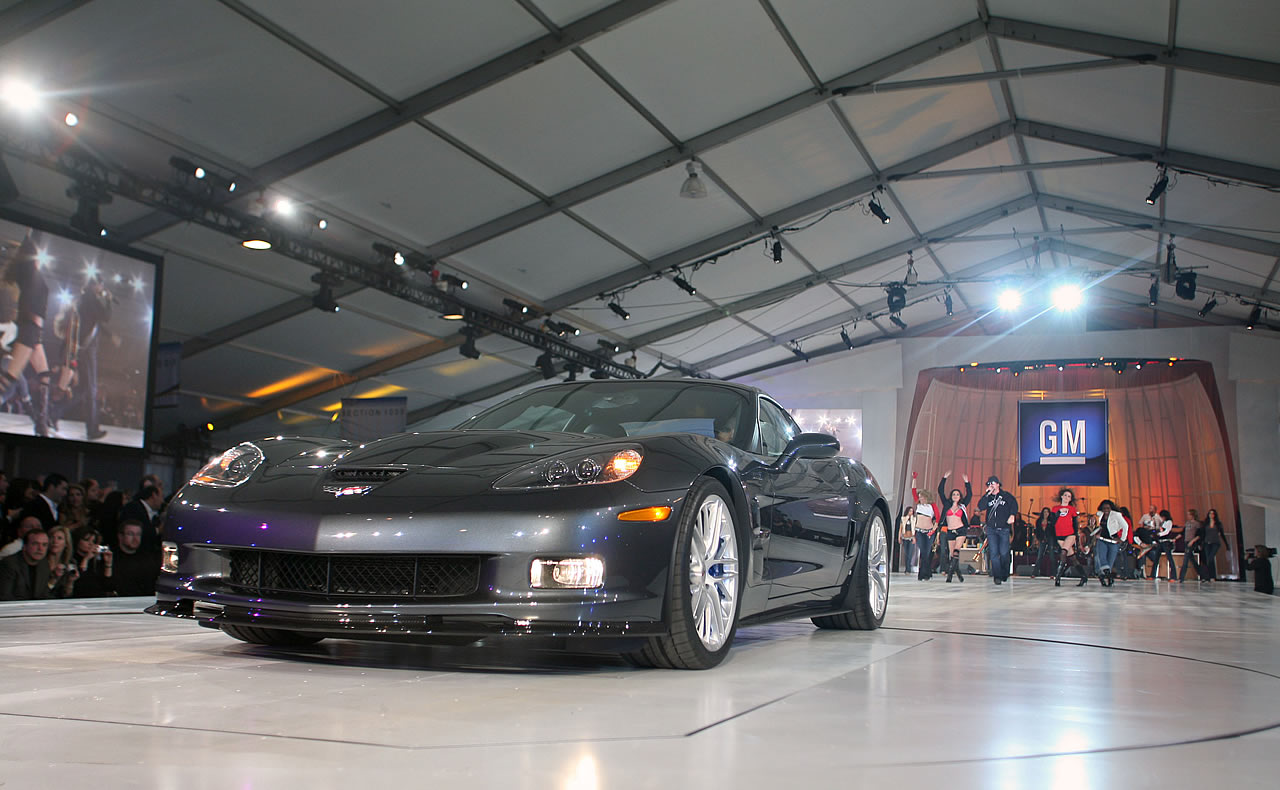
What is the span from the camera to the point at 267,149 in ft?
37.4

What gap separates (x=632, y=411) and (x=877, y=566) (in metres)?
1.71

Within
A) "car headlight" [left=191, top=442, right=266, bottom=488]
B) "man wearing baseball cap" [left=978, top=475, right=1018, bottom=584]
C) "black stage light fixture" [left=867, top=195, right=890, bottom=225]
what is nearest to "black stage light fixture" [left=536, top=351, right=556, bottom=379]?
"black stage light fixture" [left=867, top=195, right=890, bottom=225]

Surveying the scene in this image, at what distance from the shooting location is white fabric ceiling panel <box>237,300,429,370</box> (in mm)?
16031

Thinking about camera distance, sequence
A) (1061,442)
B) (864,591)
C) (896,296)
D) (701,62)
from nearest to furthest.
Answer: (864,591) → (701,62) → (896,296) → (1061,442)

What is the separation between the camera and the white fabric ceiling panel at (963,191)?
16.5 meters

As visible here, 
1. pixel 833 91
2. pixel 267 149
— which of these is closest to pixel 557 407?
pixel 267 149

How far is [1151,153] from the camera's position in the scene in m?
14.4

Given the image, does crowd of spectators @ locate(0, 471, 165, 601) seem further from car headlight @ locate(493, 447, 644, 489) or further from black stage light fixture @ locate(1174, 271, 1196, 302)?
black stage light fixture @ locate(1174, 271, 1196, 302)

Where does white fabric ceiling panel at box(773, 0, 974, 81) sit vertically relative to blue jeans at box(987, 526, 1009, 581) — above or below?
above

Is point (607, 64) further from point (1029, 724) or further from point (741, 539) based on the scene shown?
point (1029, 724)

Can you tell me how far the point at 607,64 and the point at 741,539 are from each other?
28.0 ft

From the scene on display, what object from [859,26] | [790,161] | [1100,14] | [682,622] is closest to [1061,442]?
[790,161]

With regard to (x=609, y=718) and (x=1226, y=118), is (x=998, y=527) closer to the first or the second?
(x=1226, y=118)

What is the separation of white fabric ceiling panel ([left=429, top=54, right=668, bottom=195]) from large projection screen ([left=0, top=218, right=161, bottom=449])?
3815 millimetres
